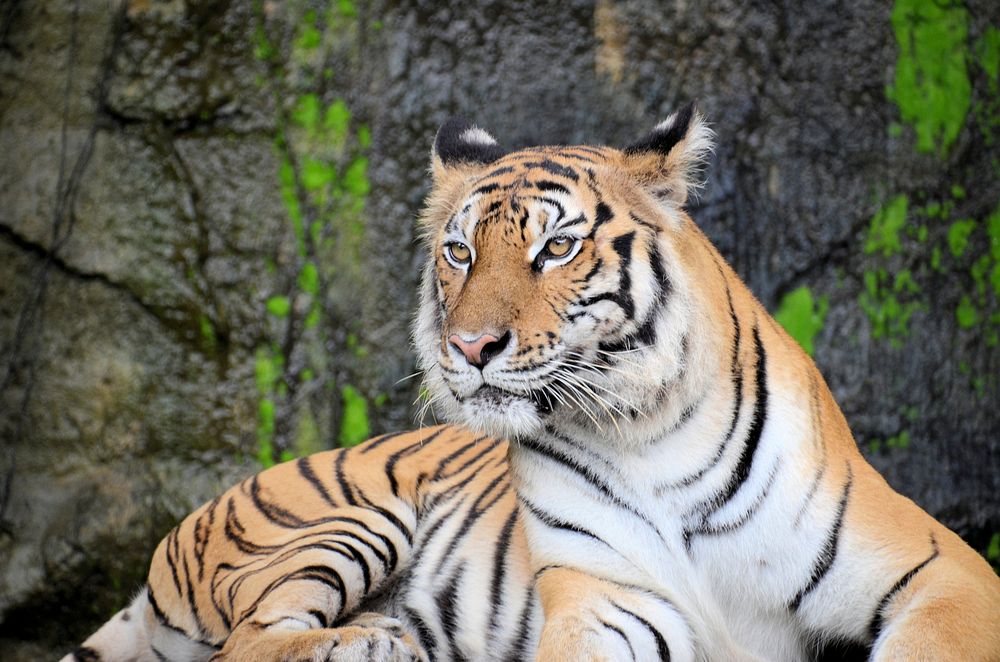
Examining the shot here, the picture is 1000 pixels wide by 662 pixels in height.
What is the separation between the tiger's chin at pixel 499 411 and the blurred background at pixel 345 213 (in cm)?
211

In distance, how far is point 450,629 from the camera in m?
3.20

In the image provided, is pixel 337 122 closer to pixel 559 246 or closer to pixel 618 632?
pixel 559 246

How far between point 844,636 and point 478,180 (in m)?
1.45

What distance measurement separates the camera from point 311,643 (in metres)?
2.77

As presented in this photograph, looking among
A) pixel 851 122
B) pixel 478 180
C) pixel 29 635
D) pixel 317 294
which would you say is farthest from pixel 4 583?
pixel 851 122

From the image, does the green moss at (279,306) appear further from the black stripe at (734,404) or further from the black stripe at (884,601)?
the black stripe at (884,601)

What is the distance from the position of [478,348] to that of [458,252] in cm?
35

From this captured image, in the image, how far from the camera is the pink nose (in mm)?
2520

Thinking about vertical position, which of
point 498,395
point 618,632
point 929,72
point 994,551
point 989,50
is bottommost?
point 994,551

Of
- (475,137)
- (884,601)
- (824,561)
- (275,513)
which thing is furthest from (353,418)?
(884,601)

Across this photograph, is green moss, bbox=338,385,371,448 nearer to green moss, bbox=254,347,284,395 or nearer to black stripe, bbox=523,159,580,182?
green moss, bbox=254,347,284,395

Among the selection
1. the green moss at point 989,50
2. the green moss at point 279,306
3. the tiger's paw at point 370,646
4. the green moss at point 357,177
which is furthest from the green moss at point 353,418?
the green moss at point 989,50

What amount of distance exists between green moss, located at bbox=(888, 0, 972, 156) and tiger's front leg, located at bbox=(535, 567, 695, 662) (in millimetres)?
2936

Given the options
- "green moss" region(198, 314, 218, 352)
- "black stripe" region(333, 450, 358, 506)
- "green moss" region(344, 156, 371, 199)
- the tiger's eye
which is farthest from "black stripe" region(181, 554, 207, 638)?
"green moss" region(344, 156, 371, 199)
